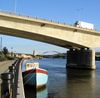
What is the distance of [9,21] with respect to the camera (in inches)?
2035

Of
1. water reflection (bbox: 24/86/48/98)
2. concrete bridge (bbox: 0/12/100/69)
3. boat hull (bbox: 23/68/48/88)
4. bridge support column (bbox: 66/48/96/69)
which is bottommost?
water reflection (bbox: 24/86/48/98)

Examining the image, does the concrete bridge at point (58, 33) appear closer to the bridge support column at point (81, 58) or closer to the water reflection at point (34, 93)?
the bridge support column at point (81, 58)

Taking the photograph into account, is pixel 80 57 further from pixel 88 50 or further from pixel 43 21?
pixel 43 21

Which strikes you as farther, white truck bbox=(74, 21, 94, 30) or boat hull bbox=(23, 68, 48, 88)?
white truck bbox=(74, 21, 94, 30)

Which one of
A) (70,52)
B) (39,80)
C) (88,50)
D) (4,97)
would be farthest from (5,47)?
(4,97)

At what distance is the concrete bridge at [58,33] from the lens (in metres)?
52.6

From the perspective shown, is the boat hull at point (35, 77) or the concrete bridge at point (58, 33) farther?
the concrete bridge at point (58, 33)

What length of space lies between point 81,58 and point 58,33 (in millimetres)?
16906

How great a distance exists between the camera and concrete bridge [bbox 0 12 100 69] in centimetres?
5262

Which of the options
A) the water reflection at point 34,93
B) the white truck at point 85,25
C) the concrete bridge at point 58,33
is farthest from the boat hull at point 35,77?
the white truck at point 85,25

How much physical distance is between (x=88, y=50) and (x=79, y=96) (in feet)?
157

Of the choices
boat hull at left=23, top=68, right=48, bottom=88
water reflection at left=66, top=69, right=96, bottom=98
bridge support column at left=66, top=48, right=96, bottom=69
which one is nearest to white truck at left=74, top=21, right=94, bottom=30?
bridge support column at left=66, top=48, right=96, bottom=69

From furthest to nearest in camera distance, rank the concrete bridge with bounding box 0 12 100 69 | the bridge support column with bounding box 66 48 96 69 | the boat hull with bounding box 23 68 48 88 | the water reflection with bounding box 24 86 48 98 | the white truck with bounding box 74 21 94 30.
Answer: the white truck with bounding box 74 21 94 30, the bridge support column with bounding box 66 48 96 69, the concrete bridge with bounding box 0 12 100 69, the boat hull with bounding box 23 68 48 88, the water reflection with bounding box 24 86 48 98

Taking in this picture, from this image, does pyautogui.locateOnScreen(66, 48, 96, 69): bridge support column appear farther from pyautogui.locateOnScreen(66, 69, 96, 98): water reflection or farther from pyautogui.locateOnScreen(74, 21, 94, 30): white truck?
pyautogui.locateOnScreen(66, 69, 96, 98): water reflection
